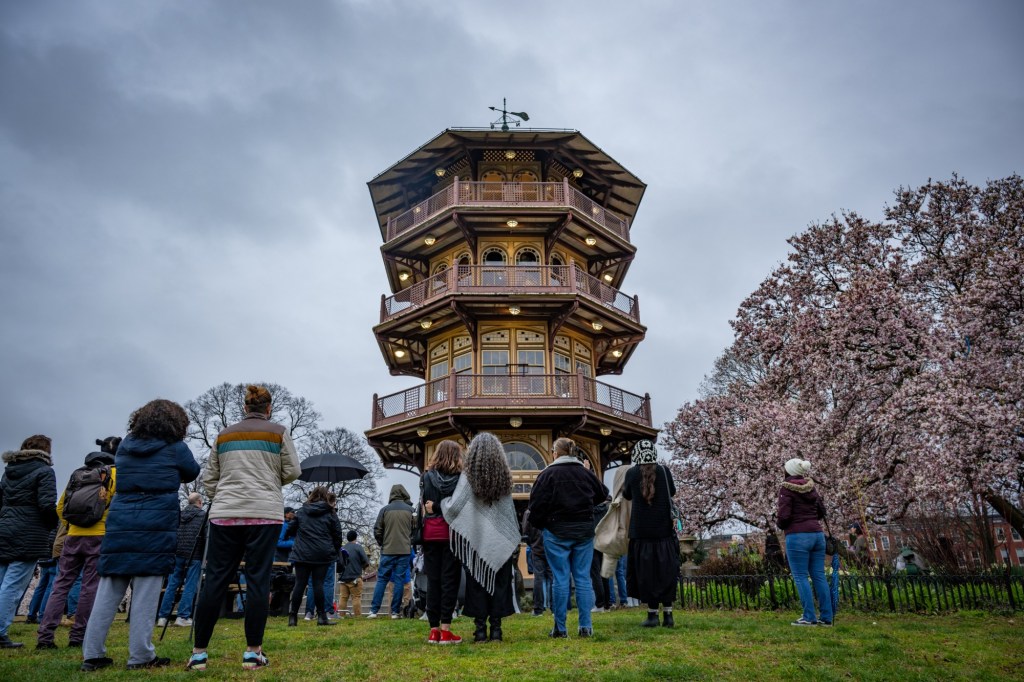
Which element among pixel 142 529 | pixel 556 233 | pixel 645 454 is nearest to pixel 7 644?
pixel 142 529

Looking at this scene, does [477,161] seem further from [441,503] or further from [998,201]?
[441,503]

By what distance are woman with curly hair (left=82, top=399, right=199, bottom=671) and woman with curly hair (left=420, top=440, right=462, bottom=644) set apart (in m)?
2.25

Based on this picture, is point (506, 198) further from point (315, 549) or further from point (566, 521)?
point (566, 521)

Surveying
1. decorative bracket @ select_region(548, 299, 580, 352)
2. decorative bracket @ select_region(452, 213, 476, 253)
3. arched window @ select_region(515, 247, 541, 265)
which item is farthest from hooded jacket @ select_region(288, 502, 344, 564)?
arched window @ select_region(515, 247, 541, 265)

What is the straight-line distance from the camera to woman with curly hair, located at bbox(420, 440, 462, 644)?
20.7 feet

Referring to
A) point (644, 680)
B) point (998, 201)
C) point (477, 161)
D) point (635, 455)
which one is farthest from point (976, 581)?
point (477, 161)

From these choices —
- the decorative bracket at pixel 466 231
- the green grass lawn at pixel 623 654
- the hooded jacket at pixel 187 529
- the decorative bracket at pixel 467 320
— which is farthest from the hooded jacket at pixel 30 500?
the decorative bracket at pixel 466 231

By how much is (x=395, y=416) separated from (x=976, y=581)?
17.1 m

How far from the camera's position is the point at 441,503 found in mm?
6469

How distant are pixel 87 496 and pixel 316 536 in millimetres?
3612

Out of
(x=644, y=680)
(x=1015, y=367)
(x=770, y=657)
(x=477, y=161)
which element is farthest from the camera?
(x=477, y=161)

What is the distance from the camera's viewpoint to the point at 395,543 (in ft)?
34.7

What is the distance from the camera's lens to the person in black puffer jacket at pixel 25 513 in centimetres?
656

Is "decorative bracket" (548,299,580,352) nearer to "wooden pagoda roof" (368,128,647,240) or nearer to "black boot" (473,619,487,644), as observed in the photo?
"wooden pagoda roof" (368,128,647,240)
